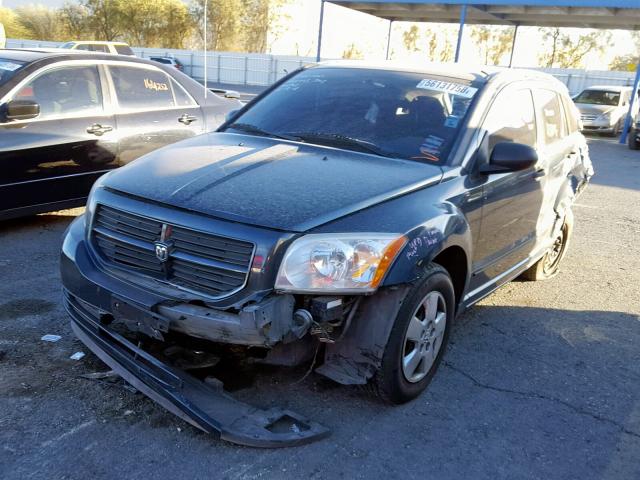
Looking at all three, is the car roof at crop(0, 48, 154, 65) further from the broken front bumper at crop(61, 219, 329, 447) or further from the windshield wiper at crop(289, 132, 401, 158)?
the broken front bumper at crop(61, 219, 329, 447)

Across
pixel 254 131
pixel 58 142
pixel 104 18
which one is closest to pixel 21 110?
pixel 58 142

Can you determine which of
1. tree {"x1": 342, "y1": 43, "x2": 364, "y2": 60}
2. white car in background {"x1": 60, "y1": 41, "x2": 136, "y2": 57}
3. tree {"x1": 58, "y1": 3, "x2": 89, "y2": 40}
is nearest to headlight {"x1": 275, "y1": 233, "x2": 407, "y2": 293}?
white car in background {"x1": 60, "y1": 41, "x2": 136, "y2": 57}

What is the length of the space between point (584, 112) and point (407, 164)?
65.2 ft

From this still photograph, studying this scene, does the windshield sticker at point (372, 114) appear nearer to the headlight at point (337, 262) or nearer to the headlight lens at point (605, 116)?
the headlight at point (337, 262)

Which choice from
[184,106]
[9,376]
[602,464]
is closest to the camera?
[602,464]

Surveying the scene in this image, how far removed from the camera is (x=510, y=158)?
3.71 m

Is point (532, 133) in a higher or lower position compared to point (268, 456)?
higher

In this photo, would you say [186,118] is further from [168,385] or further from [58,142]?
[168,385]

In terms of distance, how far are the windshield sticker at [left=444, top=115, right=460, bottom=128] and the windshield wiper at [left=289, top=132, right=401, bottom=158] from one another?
1.34 ft

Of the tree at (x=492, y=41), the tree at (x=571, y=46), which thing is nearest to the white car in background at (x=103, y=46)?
the tree at (x=571, y=46)

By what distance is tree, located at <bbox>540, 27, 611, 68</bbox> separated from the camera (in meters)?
53.6

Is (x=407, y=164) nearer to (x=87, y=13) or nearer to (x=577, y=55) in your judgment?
(x=577, y=55)

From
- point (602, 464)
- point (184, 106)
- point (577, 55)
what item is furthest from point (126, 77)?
point (577, 55)

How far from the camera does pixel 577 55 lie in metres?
54.2
